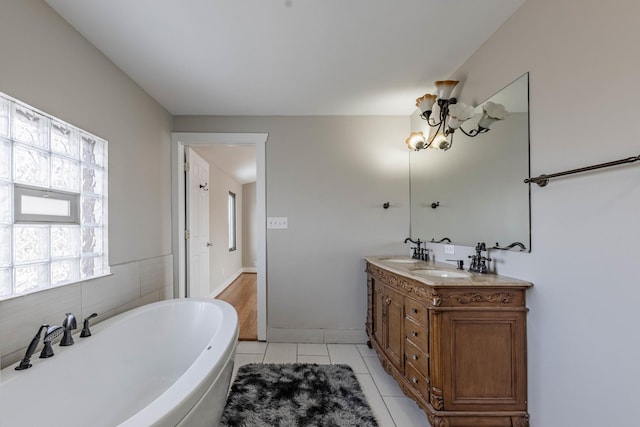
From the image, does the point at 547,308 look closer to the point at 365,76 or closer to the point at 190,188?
the point at 365,76

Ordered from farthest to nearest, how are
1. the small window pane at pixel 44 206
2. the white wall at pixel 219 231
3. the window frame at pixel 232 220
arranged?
the window frame at pixel 232 220, the white wall at pixel 219 231, the small window pane at pixel 44 206

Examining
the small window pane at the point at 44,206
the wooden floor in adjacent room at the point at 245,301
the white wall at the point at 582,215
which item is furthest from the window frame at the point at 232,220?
the white wall at the point at 582,215

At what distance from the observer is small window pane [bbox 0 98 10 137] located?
4.21 feet

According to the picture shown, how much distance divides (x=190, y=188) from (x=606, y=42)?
10.6 feet

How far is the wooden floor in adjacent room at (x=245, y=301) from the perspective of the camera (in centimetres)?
327

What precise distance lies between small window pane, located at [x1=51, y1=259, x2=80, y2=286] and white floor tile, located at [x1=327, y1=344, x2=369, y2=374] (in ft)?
6.70

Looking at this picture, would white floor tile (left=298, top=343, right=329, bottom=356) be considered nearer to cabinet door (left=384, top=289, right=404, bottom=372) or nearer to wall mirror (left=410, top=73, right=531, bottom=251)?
cabinet door (left=384, top=289, right=404, bottom=372)

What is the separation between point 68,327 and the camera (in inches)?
55.7

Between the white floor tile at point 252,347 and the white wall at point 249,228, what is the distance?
439cm

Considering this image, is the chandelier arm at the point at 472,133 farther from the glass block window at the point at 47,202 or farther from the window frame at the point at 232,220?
the window frame at the point at 232,220

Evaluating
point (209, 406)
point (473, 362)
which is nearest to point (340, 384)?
point (473, 362)

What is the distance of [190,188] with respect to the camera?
310 cm

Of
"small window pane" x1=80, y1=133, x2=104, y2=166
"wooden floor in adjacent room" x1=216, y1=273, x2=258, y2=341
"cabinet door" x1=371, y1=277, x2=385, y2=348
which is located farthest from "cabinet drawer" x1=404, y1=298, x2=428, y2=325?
"small window pane" x1=80, y1=133, x2=104, y2=166

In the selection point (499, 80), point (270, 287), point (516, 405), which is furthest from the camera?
Result: point (270, 287)
